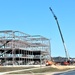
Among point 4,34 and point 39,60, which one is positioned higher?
point 4,34

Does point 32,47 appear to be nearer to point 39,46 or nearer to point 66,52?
point 39,46

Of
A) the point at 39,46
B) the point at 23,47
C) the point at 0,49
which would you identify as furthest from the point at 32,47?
the point at 0,49

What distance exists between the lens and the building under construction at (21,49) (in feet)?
391

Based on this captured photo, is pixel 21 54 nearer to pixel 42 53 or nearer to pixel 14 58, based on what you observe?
pixel 14 58

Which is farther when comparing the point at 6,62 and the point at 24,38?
the point at 24,38

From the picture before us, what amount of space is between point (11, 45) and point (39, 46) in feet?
97.0

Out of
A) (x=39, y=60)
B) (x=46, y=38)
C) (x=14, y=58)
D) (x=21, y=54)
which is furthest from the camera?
(x=46, y=38)

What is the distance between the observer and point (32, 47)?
142750 mm

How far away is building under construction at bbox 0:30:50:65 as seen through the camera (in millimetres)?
119125

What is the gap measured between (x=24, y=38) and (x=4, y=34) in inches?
572

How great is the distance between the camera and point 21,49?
412ft

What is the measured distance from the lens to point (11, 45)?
393 feet

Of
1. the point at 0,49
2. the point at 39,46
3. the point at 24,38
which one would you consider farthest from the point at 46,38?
the point at 0,49

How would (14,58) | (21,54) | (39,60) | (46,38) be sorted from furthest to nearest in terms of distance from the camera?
(46,38) → (39,60) → (21,54) → (14,58)
